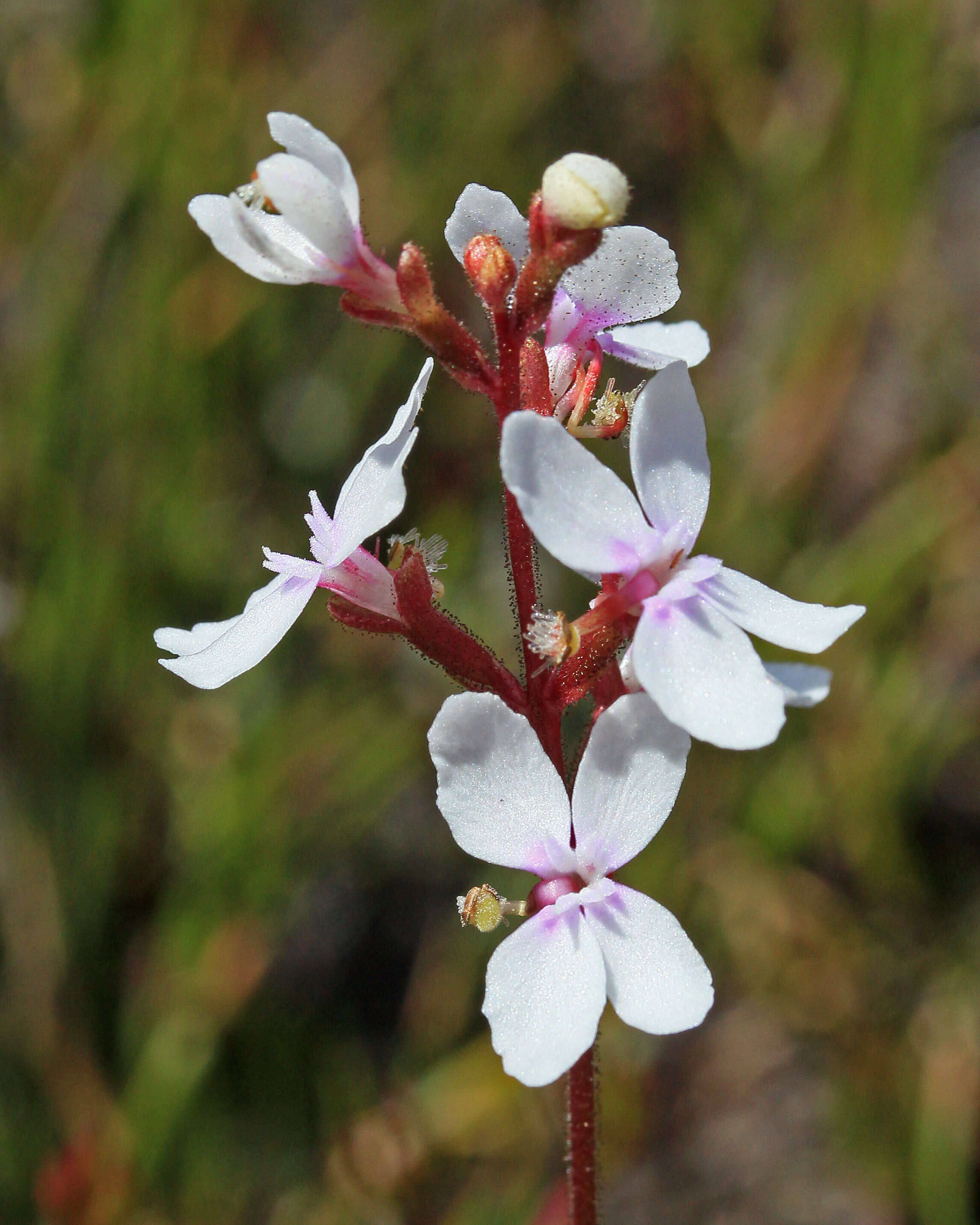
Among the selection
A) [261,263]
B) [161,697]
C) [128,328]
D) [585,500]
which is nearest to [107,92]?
[128,328]

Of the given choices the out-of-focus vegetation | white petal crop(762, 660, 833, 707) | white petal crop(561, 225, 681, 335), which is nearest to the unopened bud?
white petal crop(561, 225, 681, 335)

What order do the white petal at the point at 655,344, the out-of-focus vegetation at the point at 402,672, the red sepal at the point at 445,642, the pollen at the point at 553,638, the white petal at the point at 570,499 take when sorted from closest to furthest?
the white petal at the point at 570,499, the pollen at the point at 553,638, the red sepal at the point at 445,642, the white petal at the point at 655,344, the out-of-focus vegetation at the point at 402,672

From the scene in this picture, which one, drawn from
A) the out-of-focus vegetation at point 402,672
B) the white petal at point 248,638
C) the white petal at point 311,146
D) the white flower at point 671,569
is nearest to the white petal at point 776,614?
the white flower at point 671,569

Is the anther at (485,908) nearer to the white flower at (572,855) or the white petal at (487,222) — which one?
the white flower at (572,855)

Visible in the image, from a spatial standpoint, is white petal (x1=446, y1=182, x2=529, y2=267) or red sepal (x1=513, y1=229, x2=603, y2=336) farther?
white petal (x1=446, y1=182, x2=529, y2=267)

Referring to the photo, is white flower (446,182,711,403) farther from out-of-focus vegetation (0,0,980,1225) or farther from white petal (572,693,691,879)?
out-of-focus vegetation (0,0,980,1225)

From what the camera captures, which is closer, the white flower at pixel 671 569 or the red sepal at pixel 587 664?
the white flower at pixel 671 569

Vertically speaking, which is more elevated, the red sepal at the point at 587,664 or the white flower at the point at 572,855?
the red sepal at the point at 587,664
